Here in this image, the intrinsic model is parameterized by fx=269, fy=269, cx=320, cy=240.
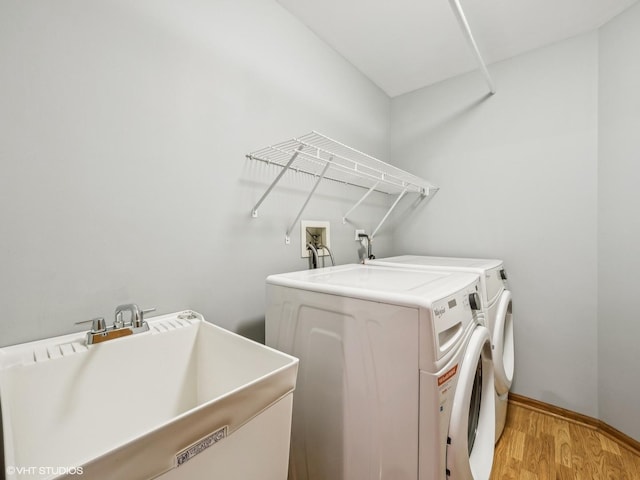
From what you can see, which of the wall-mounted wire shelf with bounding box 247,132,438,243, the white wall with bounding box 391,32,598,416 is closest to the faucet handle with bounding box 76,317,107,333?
the wall-mounted wire shelf with bounding box 247,132,438,243

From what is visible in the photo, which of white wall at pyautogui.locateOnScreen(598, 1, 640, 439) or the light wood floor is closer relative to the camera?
the light wood floor

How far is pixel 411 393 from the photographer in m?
0.84

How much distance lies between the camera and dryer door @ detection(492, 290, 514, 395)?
1.42 m

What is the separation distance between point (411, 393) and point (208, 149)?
127 cm

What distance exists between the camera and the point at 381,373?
2.96ft

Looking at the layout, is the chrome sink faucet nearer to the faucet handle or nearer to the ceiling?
the faucet handle

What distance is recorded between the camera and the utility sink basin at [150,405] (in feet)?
1.66

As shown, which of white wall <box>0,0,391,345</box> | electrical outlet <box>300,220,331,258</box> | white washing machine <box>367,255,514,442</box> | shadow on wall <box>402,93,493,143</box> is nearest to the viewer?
white wall <box>0,0,391,345</box>

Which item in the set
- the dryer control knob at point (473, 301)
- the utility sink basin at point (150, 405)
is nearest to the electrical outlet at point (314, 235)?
the utility sink basin at point (150, 405)

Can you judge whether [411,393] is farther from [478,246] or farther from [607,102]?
[607,102]

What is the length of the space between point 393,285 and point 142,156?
111cm

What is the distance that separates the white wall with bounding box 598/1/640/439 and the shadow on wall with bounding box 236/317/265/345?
2.17m

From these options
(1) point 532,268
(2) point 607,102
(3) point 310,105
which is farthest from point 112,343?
(2) point 607,102

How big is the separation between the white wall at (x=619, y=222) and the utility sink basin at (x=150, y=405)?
2.13 metres
